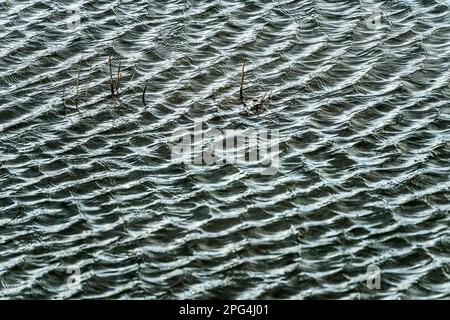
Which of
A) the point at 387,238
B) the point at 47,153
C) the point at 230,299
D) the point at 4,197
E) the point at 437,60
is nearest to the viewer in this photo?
the point at 230,299

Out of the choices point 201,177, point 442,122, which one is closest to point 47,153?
point 201,177

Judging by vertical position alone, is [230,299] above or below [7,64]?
below

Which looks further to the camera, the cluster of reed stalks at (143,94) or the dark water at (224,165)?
the cluster of reed stalks at (143,94)

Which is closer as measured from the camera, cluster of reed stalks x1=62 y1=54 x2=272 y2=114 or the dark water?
the dark water

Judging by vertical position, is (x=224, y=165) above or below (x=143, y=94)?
below

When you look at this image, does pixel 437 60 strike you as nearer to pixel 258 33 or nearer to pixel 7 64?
pixel 258 33

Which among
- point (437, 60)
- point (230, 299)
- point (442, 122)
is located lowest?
point (230, 299)

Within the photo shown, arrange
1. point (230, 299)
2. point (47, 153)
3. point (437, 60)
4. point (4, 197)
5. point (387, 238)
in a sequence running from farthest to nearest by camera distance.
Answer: point (437, 60) → point (47, 153) → point (4, 197) → point (387, 238) → point (230, 299)

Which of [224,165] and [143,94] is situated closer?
[224,165]
